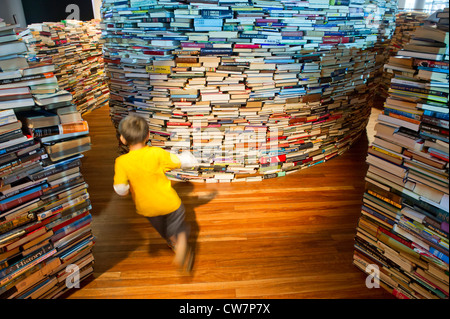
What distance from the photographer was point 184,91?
3.31m

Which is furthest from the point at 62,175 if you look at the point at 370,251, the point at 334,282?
the point at 370,251

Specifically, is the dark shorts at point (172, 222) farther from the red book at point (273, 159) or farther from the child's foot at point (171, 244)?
the red book at point (273, 159)

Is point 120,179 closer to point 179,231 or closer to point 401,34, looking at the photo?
point 179,231

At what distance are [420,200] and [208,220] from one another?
5.94ft

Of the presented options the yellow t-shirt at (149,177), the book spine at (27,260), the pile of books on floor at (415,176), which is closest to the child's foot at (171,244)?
the yellow t-shirt at (149,177)

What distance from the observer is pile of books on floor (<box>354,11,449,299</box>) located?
175cm

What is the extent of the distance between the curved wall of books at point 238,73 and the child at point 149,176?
4.35ft

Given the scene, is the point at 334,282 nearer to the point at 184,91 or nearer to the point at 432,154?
the point at 432,154

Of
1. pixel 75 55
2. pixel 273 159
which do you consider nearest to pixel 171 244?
pixel 273 159

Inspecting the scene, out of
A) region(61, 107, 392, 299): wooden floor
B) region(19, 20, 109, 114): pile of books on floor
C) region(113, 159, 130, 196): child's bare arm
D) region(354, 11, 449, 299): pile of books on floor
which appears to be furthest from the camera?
region(19, 20, 109, 114): pile of books on floor

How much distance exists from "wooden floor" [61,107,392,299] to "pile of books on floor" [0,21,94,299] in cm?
35

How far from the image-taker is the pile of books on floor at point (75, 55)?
5559 millimetres

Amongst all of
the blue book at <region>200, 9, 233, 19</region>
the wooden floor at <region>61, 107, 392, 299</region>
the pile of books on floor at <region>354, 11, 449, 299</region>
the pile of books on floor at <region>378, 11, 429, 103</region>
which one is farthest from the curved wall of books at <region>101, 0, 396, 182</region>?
the pile of books on floor at <region>378, 11, 429, 103</region>

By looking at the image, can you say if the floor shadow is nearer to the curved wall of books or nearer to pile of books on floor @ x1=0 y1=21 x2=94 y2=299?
the curved wall of books
